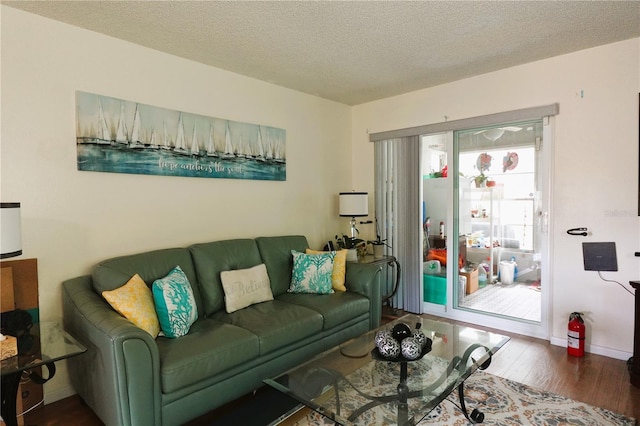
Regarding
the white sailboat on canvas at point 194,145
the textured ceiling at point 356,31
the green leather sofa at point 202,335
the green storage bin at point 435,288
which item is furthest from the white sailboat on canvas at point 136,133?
the green storage bin at point 435,288

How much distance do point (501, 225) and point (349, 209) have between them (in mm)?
1565

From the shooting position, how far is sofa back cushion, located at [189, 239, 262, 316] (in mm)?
2758

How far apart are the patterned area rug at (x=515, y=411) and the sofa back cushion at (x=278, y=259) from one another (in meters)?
1.21

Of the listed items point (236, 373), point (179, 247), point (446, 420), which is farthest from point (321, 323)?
point (179, 247)

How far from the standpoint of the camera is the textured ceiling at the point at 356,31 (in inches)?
89.9

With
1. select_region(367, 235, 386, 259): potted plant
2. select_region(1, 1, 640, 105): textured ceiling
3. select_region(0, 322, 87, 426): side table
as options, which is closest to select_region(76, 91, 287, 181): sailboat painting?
select_region(1, 1, 640, 105): textured ceiling

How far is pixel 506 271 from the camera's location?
3.74m

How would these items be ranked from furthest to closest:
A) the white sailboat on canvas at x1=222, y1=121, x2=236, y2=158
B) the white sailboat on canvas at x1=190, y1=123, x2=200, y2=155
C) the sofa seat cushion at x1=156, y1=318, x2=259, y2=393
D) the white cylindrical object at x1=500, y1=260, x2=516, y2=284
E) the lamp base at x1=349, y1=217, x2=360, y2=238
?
the lamp base at x1=349, y1=217, x2=360, y2=238 → the white cylindrical object at x1=500, y1=260, x2=516, y2=284 → the white sailboat on canvas at x1=222, y1=121, x2=236, y2=158 → the white sailboat on canvas at x1=190, y1=123, x2=200, y2=155 → the sofa seat cushion at x1=156, y1=318, x2=259, y2=393

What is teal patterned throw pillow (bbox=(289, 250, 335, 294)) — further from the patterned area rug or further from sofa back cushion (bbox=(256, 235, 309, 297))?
the patterned area rug

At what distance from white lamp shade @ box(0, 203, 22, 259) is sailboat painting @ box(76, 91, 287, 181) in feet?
2.67

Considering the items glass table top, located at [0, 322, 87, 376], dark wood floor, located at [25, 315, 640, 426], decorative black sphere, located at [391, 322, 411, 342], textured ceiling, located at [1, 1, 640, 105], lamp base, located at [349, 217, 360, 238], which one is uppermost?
textured ceiling, located at [1, 1, 640, 105]

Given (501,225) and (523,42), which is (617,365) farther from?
(523,42)

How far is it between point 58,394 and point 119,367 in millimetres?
1103

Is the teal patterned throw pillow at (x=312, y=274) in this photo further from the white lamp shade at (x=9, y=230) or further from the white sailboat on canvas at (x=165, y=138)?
the white lamp shade at (x=9, y=230)
